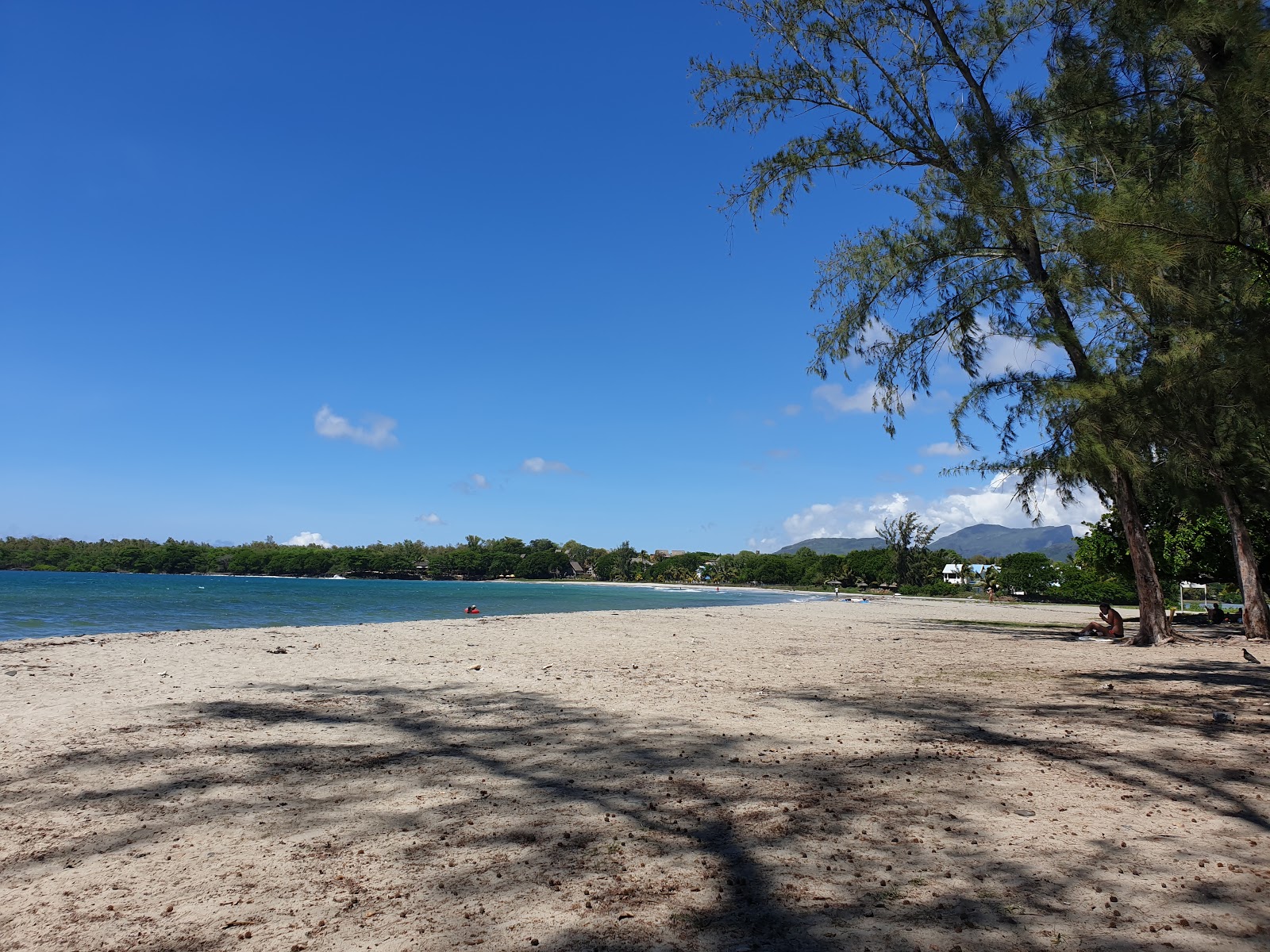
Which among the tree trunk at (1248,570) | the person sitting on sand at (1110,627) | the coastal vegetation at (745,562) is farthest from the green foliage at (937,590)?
the tree trunk at (1248,570)

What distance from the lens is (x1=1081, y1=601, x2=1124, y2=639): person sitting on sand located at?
1700 cm

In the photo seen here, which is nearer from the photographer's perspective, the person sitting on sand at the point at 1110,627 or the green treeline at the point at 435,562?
the person sitting on sand at the point at 1110,627

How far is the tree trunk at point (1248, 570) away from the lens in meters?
15.2

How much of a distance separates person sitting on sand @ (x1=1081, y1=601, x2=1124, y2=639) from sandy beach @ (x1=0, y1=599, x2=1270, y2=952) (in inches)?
342

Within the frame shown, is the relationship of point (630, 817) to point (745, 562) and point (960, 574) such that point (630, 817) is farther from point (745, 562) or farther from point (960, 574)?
point (745, 562)

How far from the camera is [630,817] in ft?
13.3

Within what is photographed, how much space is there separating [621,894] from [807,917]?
0.77 m

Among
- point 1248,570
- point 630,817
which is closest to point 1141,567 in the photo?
point 1248,570

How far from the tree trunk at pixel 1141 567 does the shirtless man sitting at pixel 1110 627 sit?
1361 mm

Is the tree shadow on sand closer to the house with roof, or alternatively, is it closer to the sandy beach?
the sandy beach

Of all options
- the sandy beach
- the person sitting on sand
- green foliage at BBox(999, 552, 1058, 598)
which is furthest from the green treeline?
the sandy beach

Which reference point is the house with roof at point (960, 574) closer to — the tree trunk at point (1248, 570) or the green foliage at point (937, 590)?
the green foliage at point (937, 590)

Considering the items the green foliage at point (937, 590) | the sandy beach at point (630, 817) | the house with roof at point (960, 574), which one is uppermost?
the house with roof at point (960, 574)

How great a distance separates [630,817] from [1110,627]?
17505mm
